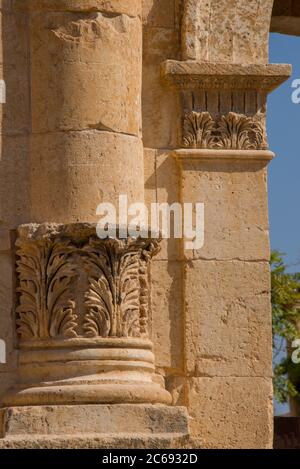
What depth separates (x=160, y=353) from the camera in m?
10.8

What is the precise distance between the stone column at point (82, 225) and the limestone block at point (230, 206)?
0.52m

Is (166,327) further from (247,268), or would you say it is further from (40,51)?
(40,51)

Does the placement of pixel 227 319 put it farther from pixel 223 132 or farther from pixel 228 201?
pixel 223 132

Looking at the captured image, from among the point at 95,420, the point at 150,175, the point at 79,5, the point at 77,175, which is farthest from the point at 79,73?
the point at 95,420

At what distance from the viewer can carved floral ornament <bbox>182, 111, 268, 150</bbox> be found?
436 inches

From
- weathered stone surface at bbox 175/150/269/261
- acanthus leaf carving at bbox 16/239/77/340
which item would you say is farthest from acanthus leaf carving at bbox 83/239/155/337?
weathered stone surface at bbox 175/150/269/261

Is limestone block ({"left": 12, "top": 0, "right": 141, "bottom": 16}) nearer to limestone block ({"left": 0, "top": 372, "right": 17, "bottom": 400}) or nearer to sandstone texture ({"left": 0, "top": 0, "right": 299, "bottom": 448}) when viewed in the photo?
sandstone texture ({"left": 0, "top": 0, "right": 299, "bottom": 448})

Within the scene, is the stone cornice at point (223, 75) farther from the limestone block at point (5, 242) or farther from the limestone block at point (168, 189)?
the limestone block at point (5, 242)

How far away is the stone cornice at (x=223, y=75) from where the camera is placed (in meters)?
11.0

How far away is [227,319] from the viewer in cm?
1084

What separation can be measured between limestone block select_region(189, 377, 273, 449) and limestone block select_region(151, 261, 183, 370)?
9.8 inches

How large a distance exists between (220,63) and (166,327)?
197 centimetres

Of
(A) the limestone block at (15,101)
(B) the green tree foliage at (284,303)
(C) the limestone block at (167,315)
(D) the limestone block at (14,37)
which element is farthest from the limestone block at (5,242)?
(B) the green tree foliage at (284,303)
